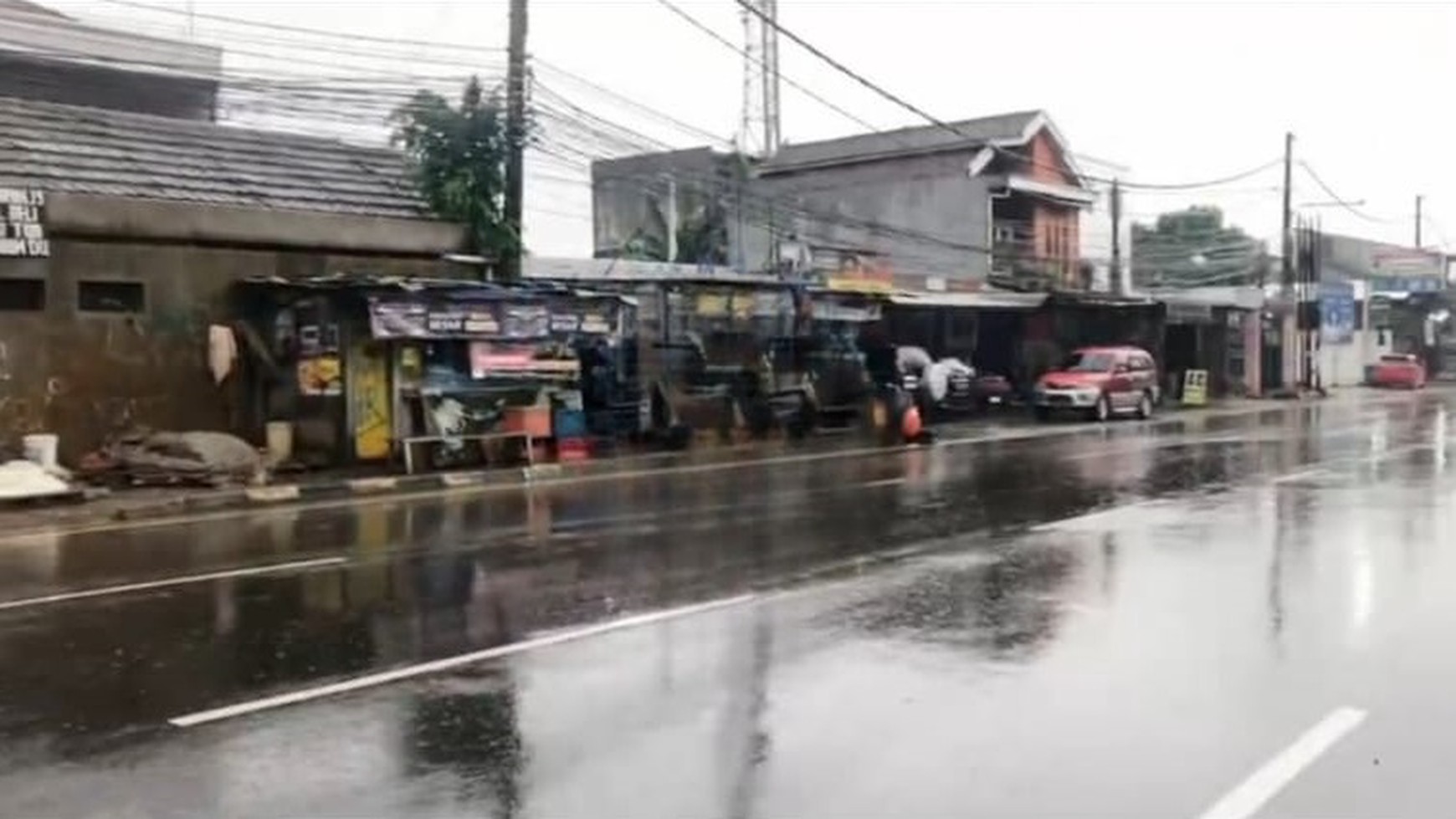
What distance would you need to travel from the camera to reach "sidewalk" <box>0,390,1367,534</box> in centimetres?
1622

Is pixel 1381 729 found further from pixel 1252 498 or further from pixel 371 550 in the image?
pixel 1252 498

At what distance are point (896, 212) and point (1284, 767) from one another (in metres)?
40.1

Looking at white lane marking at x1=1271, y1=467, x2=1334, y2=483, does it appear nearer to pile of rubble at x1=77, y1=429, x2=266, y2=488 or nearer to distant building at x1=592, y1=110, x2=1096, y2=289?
pile of rubble at x1=77, y1=429, x2=266, y2=488

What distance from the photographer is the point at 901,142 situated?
4512cm

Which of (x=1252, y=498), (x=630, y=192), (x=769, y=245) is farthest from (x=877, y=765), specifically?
(x=630, y=192)

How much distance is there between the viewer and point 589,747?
241 inches

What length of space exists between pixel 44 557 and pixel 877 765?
389 inches

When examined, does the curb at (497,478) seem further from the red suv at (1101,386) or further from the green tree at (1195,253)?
the green tree at (1195,253)

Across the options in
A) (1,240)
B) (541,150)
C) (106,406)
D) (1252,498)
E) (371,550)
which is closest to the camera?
(371,550)

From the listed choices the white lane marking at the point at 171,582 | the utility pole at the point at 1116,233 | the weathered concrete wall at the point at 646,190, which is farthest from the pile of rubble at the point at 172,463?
the utility pole at the point at 1116,233

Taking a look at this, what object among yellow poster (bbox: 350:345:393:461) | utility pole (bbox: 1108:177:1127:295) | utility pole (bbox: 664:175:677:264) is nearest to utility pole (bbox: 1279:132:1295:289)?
utility pole (bbox: 1108:177:1127:295)

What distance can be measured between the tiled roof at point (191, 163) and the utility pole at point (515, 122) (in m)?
1.56

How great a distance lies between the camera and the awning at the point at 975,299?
32.8 metres

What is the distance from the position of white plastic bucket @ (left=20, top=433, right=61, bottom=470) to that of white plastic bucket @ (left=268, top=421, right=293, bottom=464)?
9.72 feet
